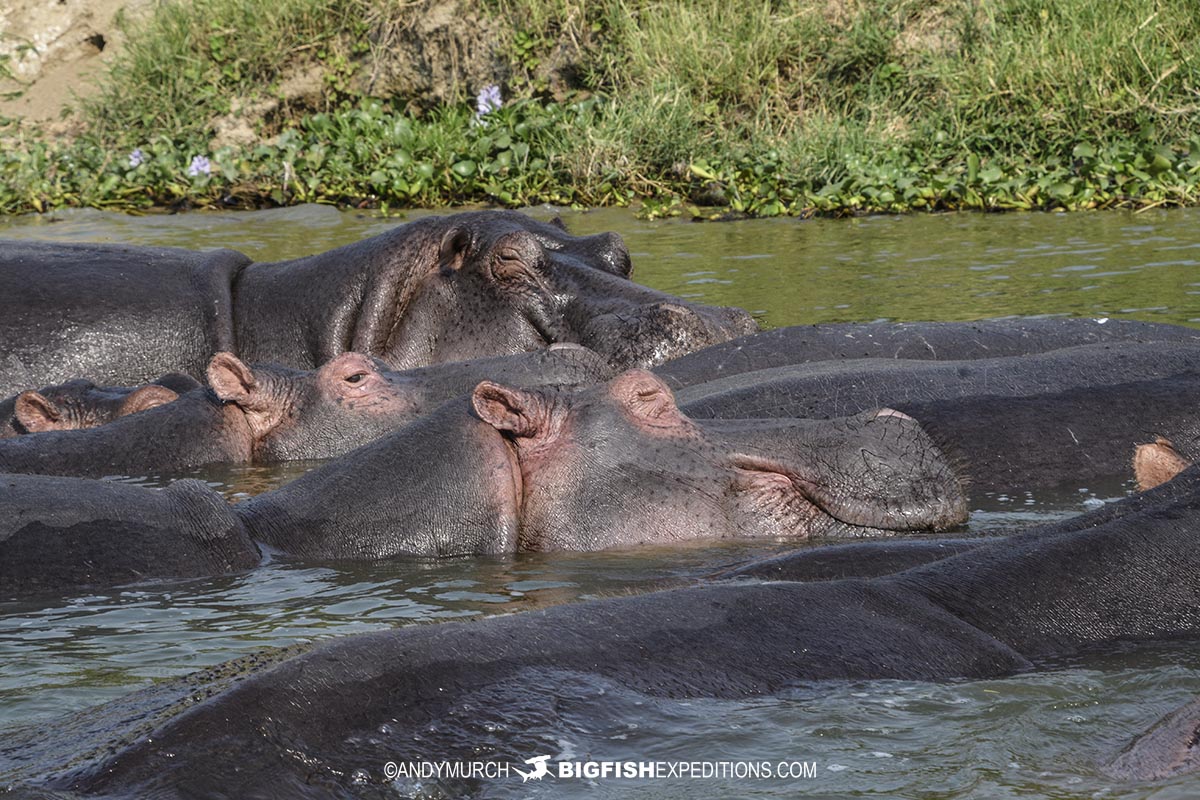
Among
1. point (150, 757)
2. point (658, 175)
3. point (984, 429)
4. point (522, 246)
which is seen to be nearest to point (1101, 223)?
point (658, 175)

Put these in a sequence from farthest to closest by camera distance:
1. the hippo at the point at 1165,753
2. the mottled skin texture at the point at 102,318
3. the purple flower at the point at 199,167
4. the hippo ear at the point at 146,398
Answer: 1. the purple flower at the point at 199,167
2. the mottled skin texture at the point at 102,318
3. the hippo ear at the point at 146,398
4. the hippo at the point at 1165,753

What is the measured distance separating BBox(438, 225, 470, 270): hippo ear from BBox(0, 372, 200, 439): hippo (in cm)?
148

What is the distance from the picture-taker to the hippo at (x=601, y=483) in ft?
15.1

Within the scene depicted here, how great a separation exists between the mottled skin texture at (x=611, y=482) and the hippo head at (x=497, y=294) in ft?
8.03

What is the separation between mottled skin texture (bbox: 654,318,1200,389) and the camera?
21.3 ft

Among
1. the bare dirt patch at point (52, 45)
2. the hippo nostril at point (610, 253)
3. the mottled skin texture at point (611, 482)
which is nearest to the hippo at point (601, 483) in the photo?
the mottled skin texture at point (611, 482)

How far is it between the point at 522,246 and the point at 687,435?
2.95 m

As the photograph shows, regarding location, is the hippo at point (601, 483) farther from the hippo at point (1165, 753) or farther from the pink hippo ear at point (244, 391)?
the hippo at point (1165, 753)

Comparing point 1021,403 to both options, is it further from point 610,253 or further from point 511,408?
point 610,253

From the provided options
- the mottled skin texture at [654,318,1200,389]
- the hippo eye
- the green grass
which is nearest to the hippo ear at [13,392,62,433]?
the hippo eye

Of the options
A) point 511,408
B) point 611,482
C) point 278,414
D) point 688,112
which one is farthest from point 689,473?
point 688,112

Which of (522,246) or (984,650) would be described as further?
(522,246)

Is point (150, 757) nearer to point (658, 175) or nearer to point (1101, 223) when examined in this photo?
point (1101, 223)

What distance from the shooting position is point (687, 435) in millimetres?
4719
